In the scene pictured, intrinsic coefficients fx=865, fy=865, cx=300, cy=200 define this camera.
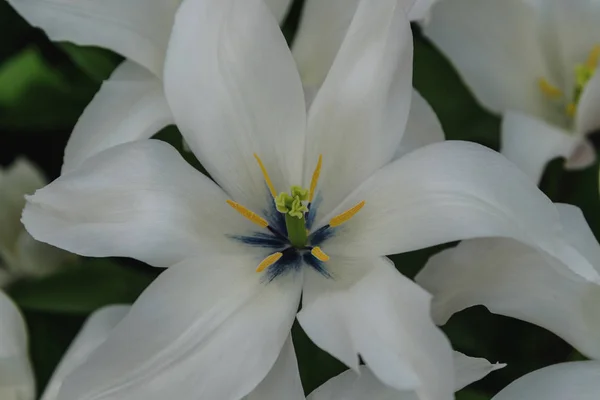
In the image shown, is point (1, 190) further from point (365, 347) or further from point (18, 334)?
point (365, 347)

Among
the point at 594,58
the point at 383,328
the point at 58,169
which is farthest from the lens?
the point at 58,169

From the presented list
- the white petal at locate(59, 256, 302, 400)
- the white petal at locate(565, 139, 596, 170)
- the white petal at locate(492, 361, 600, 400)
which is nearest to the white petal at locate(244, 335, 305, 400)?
the white petal at locate(59, 256, 302, 400)

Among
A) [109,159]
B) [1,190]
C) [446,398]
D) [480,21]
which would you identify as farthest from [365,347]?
[1,190]

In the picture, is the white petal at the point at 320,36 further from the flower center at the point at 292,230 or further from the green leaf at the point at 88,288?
the green leaf at the point at 88,288

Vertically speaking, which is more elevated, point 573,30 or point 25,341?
point 573,30

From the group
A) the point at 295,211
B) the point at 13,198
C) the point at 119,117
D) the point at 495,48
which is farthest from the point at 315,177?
the point at 13,198

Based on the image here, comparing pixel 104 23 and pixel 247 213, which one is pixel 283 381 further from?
pixel 104 23
